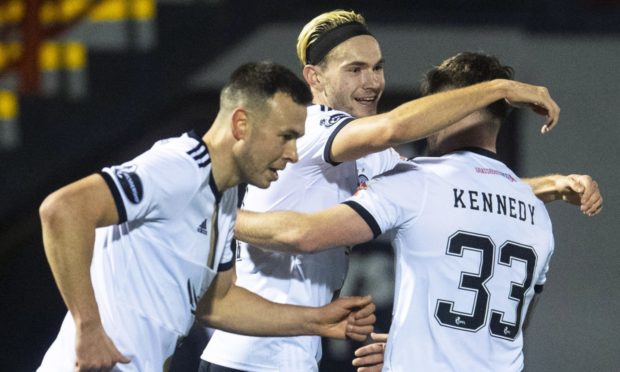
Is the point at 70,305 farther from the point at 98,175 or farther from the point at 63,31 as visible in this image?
the point at 63,31

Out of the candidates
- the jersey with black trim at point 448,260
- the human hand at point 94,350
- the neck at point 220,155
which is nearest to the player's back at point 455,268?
the jersey with black trim at point 448,260

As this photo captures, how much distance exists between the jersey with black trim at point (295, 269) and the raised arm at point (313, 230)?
1.25 ft

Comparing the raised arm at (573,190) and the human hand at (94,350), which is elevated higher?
the raised arm at (573,190)

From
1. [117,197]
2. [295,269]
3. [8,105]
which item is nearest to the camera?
[117,197]

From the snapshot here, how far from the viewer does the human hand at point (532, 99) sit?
3248mm

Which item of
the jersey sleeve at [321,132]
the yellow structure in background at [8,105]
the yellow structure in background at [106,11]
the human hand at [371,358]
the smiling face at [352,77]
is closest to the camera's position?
the human hand at [371,358]

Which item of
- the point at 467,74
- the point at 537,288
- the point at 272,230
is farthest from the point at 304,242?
the point at 537,288

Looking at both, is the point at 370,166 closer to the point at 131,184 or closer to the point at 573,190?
the point at 573,190

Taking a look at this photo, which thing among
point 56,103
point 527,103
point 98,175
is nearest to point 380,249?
point 56,103

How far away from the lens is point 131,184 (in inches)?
115

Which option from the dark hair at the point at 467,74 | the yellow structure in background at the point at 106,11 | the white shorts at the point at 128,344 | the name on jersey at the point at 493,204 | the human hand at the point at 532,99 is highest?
the yellow structure in background at the point at 106,11

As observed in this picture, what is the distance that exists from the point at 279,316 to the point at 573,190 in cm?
99

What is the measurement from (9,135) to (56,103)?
342 mm

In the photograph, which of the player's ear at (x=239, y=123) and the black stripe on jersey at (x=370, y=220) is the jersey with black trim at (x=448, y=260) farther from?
the player's ear at (x=239, y=123)
